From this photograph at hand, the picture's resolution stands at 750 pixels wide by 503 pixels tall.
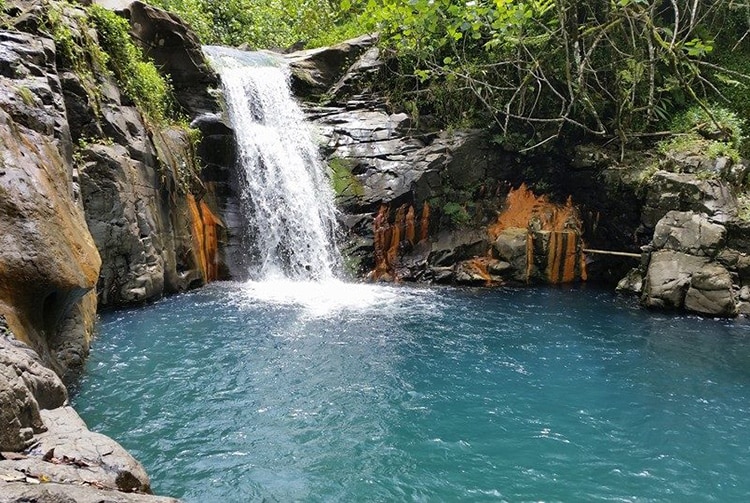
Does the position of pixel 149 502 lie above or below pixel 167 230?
below

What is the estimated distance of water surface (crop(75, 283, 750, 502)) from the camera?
15.3ft

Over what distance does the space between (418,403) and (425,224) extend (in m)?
8.18

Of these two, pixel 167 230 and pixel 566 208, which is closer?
pixel 167 230

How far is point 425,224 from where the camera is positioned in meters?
14.0

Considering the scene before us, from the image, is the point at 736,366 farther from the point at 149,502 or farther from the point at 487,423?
the point at 149,502

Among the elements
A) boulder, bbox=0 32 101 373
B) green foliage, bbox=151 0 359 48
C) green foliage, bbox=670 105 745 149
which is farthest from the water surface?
green foliage, bbox=151 0 359 48

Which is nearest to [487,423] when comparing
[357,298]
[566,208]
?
[357,298]

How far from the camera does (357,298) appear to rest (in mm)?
11141

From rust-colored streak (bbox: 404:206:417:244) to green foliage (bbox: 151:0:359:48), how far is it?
8.47 m

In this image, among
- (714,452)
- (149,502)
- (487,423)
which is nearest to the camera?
(149,502)

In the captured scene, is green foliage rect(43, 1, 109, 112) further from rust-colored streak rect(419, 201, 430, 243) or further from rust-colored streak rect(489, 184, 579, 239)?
rust-colored streak rect(489, 184, 579, 239)

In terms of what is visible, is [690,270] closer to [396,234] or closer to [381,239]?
[396,234]

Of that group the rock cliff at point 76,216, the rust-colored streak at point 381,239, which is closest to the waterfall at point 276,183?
the rock cliff at point 76,216

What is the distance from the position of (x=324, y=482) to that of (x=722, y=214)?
10344 mm
